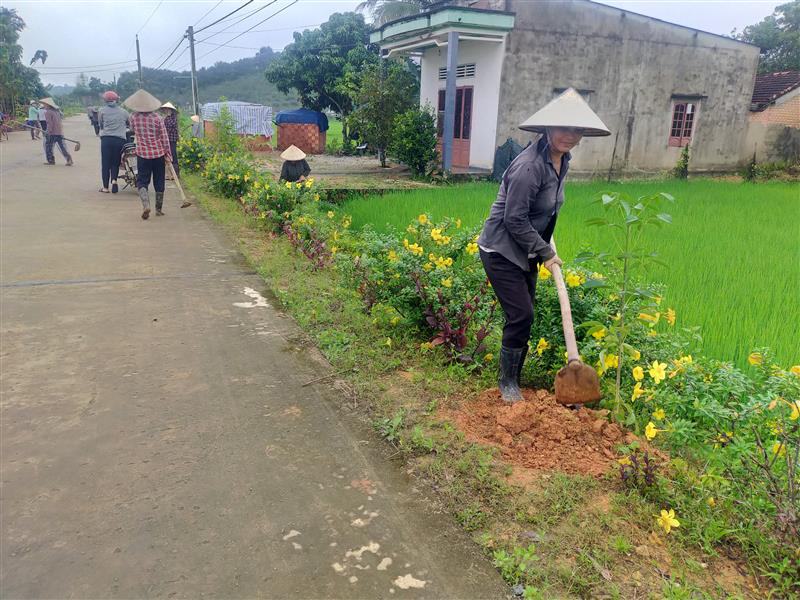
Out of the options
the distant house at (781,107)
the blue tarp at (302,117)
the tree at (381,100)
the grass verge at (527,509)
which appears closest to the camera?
the grass verge at (527,509)

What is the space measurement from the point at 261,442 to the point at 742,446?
2.16m

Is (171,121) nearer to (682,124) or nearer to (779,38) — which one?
(682,124)

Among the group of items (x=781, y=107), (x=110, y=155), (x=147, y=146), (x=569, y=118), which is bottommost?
(x=110, y=155)

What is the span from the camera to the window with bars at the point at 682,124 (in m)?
16.1

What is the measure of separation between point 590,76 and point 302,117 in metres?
11.1

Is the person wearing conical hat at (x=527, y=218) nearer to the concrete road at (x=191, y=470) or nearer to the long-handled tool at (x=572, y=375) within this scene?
the long-handled tool at (x=572, y=375)

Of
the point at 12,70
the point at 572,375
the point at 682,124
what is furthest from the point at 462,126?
the point at 12,70

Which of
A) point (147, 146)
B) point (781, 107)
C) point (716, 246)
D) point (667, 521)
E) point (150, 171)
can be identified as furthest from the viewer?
point (781, 107)

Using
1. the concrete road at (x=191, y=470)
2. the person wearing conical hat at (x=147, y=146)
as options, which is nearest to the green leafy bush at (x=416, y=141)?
the person wearing conical hat at (x=147, y=146)

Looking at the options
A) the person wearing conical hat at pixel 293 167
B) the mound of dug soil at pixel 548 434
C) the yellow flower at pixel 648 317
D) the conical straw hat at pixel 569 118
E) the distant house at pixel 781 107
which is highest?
the distant house at pixel 781 107

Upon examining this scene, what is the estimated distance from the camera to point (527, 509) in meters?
2.46

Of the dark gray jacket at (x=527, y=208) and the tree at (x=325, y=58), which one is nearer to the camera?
the dark gray jacket at (x=527, y=208)

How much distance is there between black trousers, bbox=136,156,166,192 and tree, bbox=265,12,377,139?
46.2 feet

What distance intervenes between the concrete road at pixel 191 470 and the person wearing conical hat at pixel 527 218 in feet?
3.15
